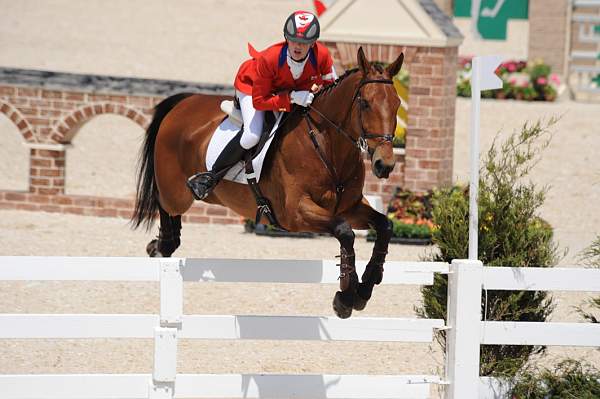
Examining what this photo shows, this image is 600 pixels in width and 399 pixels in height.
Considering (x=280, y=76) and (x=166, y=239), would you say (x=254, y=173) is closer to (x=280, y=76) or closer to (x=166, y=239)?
(x=280, y=76)

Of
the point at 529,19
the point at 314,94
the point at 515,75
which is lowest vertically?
the point at 314,94

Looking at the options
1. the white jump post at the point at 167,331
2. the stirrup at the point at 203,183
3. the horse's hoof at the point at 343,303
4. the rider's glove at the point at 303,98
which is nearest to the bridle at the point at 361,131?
the rider's glove at the point at 303,98

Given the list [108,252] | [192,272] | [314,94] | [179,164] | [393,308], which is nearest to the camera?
[192,272]

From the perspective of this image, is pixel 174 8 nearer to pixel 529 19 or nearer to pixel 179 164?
pixel 529 19

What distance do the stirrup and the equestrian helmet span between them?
4.24 feet

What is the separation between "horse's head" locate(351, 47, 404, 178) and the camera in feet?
21.7

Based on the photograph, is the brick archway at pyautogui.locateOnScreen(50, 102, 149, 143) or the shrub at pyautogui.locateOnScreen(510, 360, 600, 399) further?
the brick archway at pyautogui.locateOnScreen(50, 102, 149, 143)

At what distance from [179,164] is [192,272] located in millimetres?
2372

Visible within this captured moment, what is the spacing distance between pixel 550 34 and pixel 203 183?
2455 centimetres

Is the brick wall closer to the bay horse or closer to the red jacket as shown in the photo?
the bay horse

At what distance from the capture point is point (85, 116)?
645 inches

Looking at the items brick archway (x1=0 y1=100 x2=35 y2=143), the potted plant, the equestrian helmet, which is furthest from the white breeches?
brick archway (x1=0 y1=100 x2=35 y2=143)

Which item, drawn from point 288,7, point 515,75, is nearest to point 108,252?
point 515,75

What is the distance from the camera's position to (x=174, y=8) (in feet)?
117
